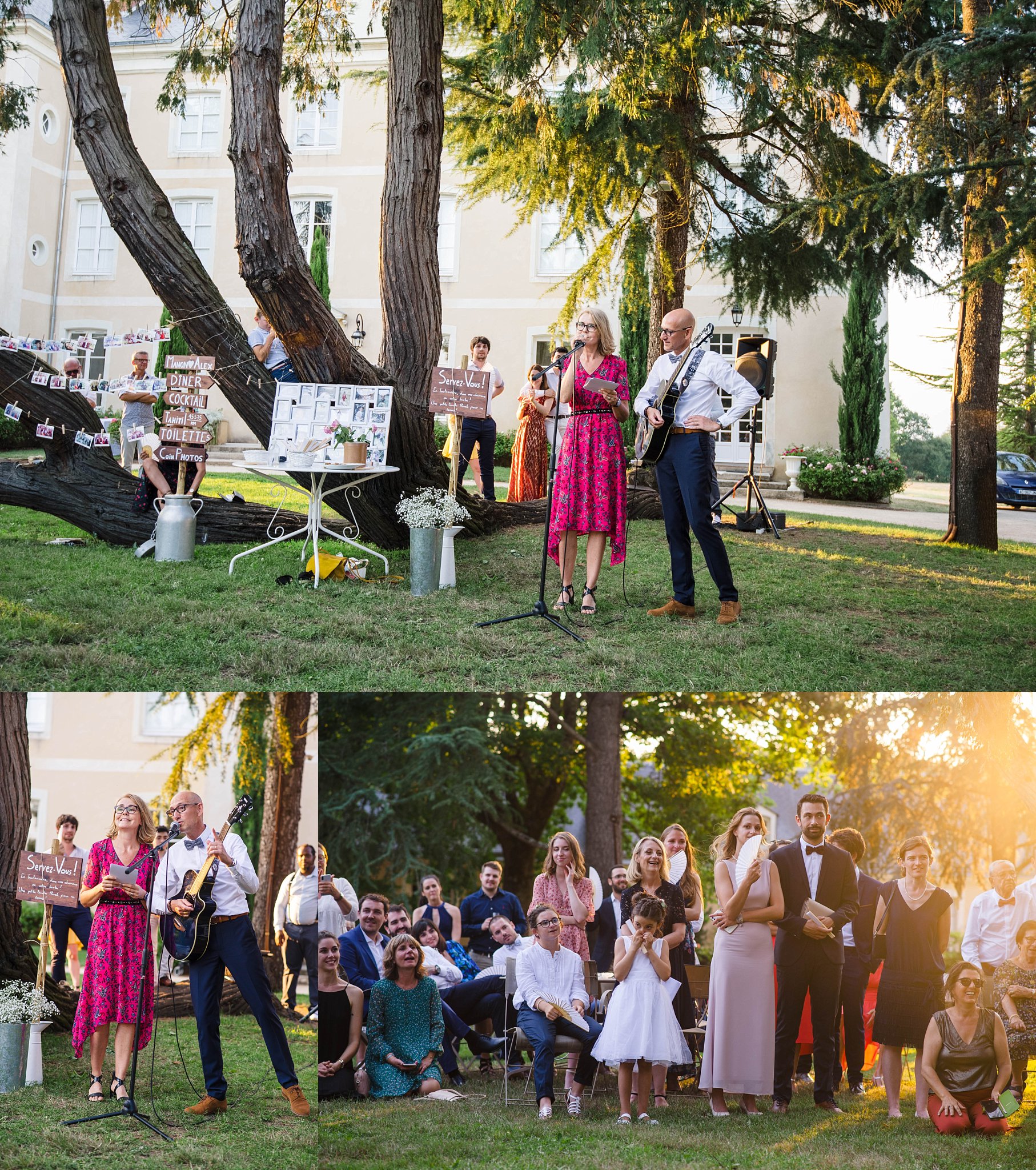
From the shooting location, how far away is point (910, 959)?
14.6 ft

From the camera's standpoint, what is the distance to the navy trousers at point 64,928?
485cm

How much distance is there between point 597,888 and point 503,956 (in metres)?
0.48

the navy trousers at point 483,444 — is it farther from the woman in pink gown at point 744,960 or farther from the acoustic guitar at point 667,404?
the woman in pink gown at point 744,960

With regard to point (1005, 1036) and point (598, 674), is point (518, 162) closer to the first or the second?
point (598, 674)

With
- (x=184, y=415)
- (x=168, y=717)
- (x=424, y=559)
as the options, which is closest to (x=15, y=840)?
(x=168, y=717)

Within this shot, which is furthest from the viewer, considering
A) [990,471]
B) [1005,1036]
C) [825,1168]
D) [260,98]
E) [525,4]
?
[990,471]

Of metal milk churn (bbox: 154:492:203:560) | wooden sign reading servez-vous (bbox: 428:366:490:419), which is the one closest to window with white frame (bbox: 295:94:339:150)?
metal milk churn (bbox: 154:492:203:560)

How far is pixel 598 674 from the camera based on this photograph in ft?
15.7

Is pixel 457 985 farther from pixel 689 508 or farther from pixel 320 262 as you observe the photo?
pixel 320 262

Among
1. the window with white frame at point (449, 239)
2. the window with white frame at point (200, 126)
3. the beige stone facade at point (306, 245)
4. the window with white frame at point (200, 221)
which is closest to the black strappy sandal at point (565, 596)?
the beige stone facade at point (306, 245)

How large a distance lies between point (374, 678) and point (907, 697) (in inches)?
90.3

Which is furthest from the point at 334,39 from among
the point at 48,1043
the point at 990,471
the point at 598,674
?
the point at 48,1043

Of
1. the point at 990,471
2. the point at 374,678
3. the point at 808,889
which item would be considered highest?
the point at 990,471

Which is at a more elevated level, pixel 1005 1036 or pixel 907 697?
pixel 907 697
